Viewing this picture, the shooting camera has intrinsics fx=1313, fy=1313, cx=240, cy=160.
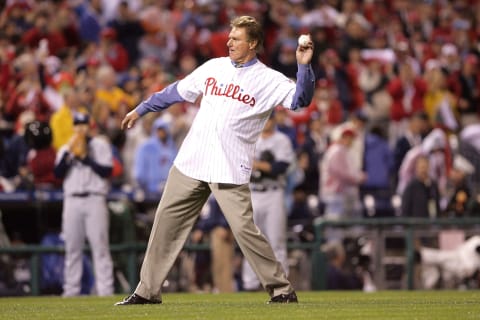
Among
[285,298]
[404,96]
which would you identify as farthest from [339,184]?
[285,298]

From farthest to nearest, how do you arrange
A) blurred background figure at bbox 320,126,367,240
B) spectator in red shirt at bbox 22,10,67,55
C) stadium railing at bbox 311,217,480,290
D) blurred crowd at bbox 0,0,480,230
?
spectator in red shirt at bbox 22,10,67,55
blurred background figure at bbox 320,126,367,240
blurred crowd at bbox 0,0,480,230
stadium railing at bbox 311,217,480,290

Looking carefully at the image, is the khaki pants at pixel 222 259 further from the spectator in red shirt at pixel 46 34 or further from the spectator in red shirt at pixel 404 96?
the spectator in red shirt at pixel 404 96

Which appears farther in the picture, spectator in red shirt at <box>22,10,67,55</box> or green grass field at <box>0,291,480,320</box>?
spectator in red shirt at <box>22,10,67,55</box>

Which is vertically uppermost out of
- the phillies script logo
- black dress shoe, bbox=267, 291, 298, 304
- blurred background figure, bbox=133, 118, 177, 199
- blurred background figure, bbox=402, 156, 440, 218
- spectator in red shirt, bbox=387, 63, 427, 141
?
spectator in red shirt, bbox=387, 63, 427, 141

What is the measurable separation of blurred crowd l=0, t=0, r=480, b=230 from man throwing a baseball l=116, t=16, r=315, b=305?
18.9 ft

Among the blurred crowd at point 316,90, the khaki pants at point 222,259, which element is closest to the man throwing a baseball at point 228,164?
the blurred crowd at point 316,90

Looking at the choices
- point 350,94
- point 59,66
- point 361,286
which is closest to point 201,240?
point 361,286

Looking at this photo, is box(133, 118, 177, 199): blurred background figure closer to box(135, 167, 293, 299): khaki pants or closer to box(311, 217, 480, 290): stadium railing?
box(311, 217, 480, 290): stadium railing

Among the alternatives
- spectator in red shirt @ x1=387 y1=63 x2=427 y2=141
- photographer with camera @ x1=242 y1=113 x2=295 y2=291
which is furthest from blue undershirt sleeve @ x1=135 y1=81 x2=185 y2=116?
spectator in red shirt @ x1=387 y1=63 x2=427 y2=141

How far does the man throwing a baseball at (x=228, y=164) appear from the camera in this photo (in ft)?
32.6

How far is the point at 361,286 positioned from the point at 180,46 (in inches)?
297

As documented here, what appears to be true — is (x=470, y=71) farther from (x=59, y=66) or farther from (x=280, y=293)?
(x=280, y=293)

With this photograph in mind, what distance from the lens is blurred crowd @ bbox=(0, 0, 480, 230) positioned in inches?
696

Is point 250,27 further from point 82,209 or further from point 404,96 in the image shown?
point 404,96
